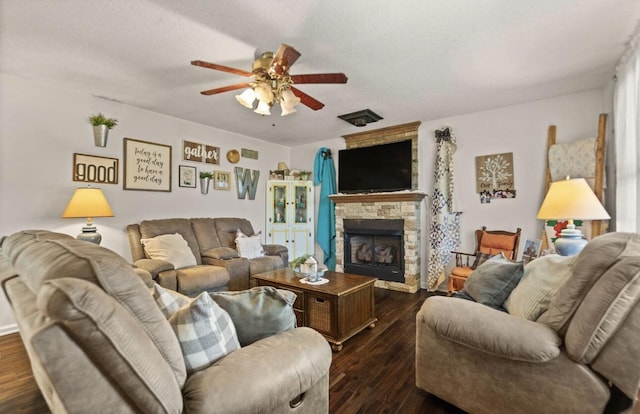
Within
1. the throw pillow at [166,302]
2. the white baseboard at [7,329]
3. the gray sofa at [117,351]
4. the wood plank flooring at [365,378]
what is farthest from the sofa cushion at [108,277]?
the white baseboard at [7,329]

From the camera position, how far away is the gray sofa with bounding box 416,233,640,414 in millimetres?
1145

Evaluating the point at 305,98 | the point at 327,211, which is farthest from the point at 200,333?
the point at 327,211

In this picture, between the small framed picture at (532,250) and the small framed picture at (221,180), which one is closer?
the small framed picture at (532,250)

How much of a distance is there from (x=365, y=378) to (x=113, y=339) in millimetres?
1729

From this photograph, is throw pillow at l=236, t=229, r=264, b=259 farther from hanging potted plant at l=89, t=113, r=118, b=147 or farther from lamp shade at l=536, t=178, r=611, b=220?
lamp shade at l=536, t=178, r=611, b=220

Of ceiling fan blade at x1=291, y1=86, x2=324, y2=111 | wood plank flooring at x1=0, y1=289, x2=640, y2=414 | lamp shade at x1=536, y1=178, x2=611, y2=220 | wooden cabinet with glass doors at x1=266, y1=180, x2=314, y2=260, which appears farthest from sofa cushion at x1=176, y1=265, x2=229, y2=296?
lamp shade at x1=536, y1=178, x2=611, y2=220

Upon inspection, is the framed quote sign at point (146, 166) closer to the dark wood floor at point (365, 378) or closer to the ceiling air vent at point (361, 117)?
the dark wood floor at point (365, 378)

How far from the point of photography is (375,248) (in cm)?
466

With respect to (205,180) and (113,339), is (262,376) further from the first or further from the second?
(205,180)

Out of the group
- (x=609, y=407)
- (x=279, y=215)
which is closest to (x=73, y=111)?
(x=279, y=215)

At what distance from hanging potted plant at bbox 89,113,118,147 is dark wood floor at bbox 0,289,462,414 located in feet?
6.89

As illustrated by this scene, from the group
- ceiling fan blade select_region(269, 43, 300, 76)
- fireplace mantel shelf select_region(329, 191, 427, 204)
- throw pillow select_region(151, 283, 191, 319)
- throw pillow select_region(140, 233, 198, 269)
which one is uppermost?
ceiling fan blade select_region(269, 43, 300, 76)

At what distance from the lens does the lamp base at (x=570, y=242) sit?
226 cm

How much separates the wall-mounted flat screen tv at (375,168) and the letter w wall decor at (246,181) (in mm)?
1508
